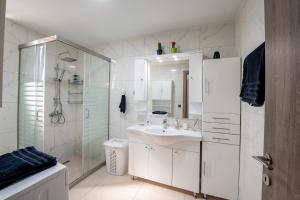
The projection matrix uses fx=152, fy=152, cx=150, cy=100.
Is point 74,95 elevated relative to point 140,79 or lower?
lower

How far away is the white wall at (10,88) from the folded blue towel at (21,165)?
4.87 feet

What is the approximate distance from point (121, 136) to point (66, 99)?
Result: 1.35 metres

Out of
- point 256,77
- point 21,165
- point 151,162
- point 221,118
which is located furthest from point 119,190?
point 256,77

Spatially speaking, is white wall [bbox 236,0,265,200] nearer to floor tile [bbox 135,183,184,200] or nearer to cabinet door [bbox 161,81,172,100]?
floor tile [bbox 135,183,184,200]

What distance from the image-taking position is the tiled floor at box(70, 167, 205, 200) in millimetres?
2049

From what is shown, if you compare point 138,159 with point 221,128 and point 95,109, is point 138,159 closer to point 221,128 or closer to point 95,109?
point 95,109

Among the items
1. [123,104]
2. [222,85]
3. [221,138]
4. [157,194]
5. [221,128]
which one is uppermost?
[222,85]


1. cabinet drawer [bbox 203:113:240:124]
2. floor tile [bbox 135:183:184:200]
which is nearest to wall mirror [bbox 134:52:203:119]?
cabinet drawer [bbox 203:113:240:124]

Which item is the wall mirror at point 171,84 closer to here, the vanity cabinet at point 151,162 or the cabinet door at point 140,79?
the cabinet door at point 140,79

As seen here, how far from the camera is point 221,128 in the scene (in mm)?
1905

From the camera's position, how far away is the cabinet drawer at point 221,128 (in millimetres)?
1845

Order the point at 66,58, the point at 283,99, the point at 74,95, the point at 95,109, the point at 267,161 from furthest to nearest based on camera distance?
the point at 74,95 → the point at 66,58 → the point at 95,109 → the point at 267,161 → the point at 283,99

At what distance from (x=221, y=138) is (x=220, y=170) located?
0.41m

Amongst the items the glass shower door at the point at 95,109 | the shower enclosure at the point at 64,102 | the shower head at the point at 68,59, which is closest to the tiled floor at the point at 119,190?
the shower enclosure at the point at 64,102
